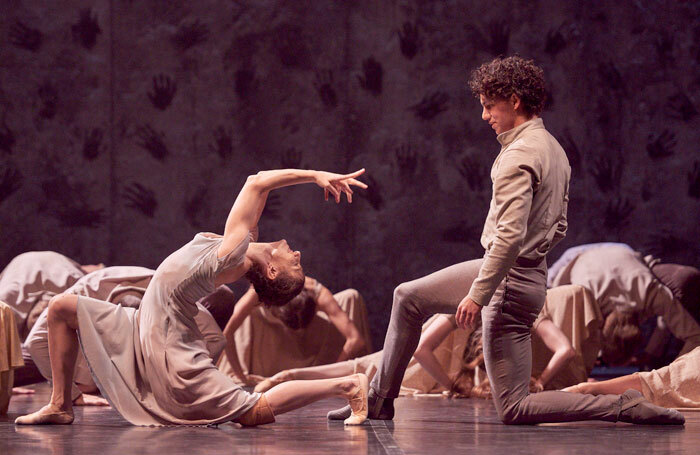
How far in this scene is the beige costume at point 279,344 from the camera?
20.8 ft

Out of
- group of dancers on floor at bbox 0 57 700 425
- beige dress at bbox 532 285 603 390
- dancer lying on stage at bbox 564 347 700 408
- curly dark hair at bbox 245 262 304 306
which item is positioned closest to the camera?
group of dancers on floor at bbox 0 57 700 425

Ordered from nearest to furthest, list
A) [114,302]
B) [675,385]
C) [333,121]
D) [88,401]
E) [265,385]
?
[675,385], [88,401], [265,385], [114,302], [333,121]

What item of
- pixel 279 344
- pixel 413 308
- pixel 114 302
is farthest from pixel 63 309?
pixel 279 344

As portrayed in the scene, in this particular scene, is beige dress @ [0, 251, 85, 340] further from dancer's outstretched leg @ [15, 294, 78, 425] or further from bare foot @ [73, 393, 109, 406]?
dancer's outstretched leg @ [15, 294, 78, 425]

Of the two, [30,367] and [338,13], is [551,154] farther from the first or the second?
[338,13]

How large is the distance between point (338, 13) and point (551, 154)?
486 cm

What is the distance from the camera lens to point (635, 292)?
6039 millimetres

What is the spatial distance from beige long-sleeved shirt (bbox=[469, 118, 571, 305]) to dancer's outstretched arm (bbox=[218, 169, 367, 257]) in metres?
0.52

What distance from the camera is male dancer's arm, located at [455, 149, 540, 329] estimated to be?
126 inches

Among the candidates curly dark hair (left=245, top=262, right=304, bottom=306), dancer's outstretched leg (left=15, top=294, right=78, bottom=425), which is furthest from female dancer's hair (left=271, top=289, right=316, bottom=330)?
dancer's outstretched leg (left=15, top=294, right=78, bottom=425)

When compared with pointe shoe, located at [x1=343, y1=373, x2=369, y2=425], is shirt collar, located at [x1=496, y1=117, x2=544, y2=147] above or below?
above

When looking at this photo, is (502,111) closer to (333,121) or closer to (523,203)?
(523,203)

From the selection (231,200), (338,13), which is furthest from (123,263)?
(338,13)

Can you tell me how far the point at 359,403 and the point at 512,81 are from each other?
126 centimetres
